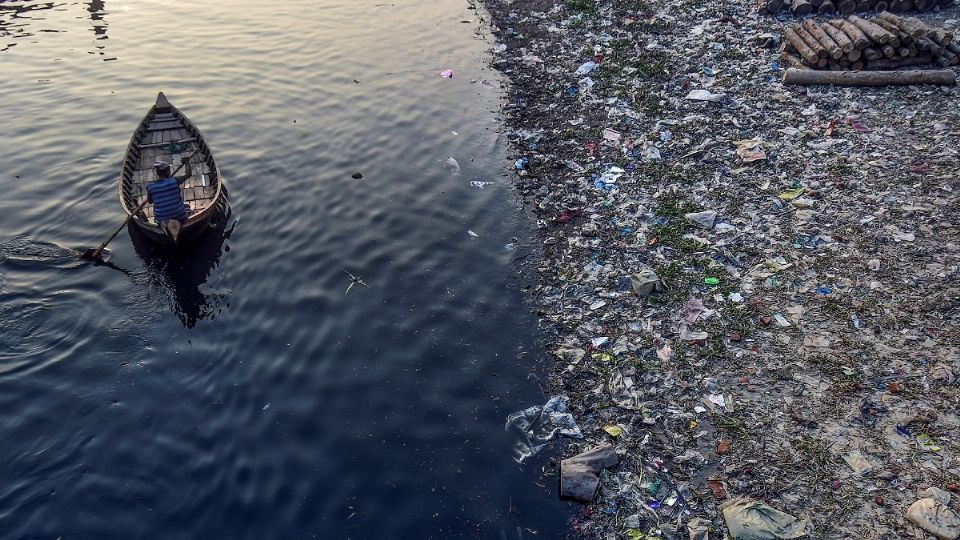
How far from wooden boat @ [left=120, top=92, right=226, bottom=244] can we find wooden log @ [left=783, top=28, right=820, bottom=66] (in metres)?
12.4

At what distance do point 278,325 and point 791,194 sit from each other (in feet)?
28.4

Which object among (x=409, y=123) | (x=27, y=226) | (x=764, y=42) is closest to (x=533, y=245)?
(x=409, y=123)

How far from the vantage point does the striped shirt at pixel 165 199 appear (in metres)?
9.64

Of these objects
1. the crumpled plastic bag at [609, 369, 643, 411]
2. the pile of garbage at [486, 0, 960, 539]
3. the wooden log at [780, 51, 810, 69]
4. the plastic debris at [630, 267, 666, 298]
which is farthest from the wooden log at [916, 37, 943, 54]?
the crumpled plastic bag at [609, 369, 643, 411]

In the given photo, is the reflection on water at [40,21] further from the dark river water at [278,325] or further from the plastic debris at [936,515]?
the plastic debris at [936,515]

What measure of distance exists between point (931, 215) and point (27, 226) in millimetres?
15443

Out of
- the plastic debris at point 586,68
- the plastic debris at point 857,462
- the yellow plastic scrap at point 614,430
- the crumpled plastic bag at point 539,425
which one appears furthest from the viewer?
the plastic debris at point 586,68

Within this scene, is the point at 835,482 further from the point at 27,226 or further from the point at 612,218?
the point at 27,226

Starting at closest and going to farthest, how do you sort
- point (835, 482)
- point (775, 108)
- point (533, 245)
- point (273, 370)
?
1. point (835, 482)
2. point (273, 370)
3. point (533, 245)
4. point (775, 108)

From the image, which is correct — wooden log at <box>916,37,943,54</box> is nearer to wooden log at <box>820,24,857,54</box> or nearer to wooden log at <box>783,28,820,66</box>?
wooden log at <box>820,24,857,54</box>

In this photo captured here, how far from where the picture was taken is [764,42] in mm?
13711

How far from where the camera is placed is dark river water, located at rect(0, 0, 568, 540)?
21.9 ft

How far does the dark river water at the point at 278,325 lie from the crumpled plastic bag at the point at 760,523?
1767mm

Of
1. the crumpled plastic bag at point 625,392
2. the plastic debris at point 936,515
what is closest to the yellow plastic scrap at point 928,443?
the plastic debris at point 936,515
